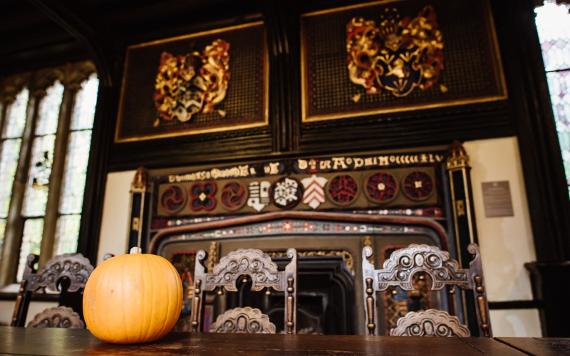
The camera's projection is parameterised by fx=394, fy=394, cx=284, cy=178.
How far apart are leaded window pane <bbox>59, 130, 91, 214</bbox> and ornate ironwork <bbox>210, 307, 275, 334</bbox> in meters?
3.10

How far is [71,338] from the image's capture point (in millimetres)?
1286

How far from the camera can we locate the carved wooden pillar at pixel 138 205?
3666 millimetres

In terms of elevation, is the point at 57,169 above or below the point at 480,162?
above

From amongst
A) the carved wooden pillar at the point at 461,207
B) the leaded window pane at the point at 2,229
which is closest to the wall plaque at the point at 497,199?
the carved wooden pillar at the point at 461,207

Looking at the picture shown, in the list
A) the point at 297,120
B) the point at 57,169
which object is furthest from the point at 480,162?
the point at 57,169

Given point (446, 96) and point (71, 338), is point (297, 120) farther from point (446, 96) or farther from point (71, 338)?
point (71, 338)

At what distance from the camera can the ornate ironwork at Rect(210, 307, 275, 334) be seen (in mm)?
1734

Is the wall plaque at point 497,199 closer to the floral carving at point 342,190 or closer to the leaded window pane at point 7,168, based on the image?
the floral carving at point 342,190

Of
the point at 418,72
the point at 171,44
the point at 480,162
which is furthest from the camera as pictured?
the point at 171,44

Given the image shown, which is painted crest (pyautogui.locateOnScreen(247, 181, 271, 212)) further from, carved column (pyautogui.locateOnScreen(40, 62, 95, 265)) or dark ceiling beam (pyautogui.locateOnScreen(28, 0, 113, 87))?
carved column (pyautogui.locateOnScreen(40, 62, 95, 265))

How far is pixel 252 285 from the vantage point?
1.82 metres

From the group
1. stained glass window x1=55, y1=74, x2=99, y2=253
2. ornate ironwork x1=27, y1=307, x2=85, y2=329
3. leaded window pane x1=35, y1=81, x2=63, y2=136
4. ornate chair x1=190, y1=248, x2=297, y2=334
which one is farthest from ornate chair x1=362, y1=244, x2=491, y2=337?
leaded window pane x1=35, y1=81, x2=63, y2=136

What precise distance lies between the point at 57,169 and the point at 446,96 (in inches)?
161

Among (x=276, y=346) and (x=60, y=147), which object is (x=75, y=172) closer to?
(x=60, y=147)
